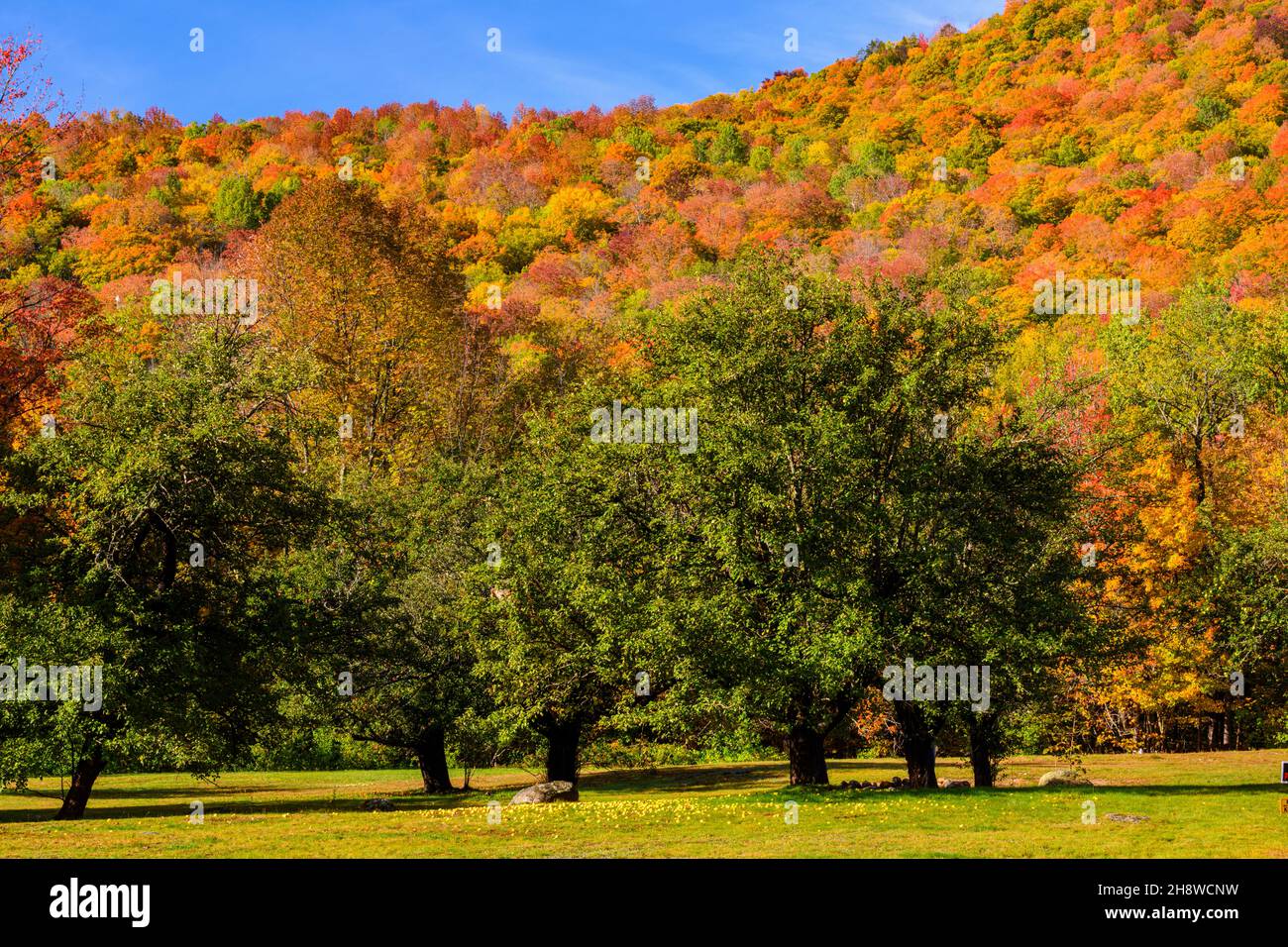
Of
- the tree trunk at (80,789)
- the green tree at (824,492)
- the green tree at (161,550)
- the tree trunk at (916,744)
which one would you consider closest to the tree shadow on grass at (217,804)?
the tree trunk at (80,789)

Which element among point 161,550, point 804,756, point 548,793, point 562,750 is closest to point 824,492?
point 804,756

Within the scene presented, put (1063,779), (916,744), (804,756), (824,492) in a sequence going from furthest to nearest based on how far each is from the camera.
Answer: (1063,779), (916,744), (804,756), (824,492)

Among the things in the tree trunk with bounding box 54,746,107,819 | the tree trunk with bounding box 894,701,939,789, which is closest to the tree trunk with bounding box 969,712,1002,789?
the tree trunk with bounding box 894,701,939,789

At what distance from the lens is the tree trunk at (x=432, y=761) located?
3625 centimetres

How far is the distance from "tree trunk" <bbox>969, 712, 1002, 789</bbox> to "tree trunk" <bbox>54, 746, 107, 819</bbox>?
22.1m

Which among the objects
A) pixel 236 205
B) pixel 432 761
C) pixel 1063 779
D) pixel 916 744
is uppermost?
pixel 236 205

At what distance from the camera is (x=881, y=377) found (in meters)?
29.1

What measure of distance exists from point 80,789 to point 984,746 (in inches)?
934

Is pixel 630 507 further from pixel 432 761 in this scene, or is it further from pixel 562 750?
pixel 432 761

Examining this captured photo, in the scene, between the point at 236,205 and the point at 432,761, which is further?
the point at 236,205

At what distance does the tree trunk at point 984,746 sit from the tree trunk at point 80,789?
871 inches

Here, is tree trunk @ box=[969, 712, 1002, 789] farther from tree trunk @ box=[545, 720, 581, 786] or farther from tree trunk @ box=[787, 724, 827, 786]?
tree trunk @ box=[545, 720, 581, 786]

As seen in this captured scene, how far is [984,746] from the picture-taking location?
111ft

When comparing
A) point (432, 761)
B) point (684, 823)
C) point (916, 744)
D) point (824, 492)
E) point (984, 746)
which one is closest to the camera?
point (684, 823)
